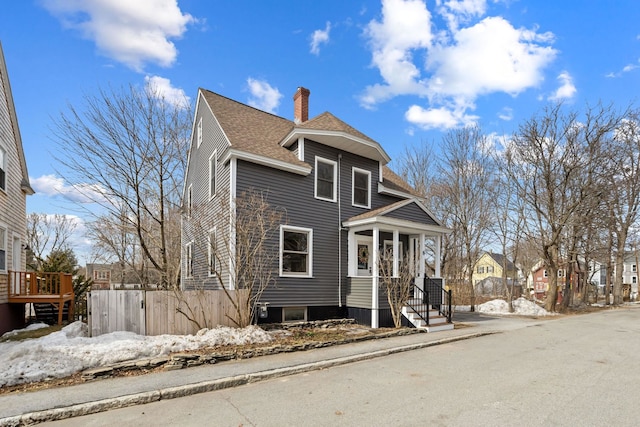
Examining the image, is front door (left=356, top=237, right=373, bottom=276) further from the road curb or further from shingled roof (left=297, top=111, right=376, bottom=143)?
the road curb

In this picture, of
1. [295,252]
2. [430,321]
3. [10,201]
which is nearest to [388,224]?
[295,252]

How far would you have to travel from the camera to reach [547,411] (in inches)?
195

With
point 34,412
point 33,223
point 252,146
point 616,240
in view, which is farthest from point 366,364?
point 33,223

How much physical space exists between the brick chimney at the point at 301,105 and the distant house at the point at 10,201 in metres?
9.83

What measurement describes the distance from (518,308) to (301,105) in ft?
48.5

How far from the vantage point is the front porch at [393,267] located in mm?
12117

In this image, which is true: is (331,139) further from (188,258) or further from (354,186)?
(188,258)

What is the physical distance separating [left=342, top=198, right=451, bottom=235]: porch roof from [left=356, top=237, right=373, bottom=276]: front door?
41.6 inches

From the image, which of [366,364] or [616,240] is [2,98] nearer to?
[366,364]

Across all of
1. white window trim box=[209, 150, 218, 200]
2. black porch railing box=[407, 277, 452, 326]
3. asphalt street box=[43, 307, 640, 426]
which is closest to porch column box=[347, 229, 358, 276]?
black porch railing box=[407, 277, 452, 326]

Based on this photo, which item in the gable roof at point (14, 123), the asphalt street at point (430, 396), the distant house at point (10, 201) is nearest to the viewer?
the asphalt street at point (430, 396)

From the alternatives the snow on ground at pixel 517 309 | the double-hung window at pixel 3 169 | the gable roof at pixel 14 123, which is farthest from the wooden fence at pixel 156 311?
the snow on ground at pixel 517 309

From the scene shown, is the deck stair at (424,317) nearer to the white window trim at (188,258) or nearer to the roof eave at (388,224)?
the roof eave at (388,224)

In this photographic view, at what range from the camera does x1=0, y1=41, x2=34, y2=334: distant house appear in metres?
11.4
